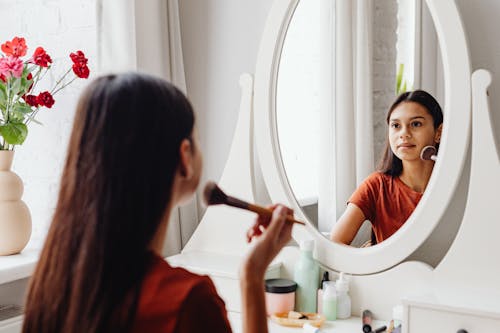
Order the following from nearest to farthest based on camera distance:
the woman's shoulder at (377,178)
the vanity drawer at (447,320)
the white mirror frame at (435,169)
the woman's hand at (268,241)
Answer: the woman's hand at (268,241) < the vanity drawer at (447,320) < the white mirror frame at (435,169) < the woman's shoulder at (377,178)

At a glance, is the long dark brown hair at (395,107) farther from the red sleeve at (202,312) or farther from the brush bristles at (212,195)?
the red sleeve at (202,312)

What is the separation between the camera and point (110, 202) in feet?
2.45

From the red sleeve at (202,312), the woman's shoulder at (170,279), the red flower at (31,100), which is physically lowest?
the red sleeve at (202,312)

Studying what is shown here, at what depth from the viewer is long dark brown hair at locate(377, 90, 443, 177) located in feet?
4.78

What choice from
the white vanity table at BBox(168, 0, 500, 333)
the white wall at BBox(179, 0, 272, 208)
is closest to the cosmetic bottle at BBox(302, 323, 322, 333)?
the white vanity table at BBox(168, 0, 500, 333)

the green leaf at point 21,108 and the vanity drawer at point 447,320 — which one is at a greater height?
the green leaf at point 21,108

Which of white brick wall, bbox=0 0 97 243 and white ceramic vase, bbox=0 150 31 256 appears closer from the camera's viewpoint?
white ceramic vase, bbox=0 150 31 256

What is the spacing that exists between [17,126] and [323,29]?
87 centimetres

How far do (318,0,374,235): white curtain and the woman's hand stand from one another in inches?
27.0

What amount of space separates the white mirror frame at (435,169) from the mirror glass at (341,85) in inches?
1.0

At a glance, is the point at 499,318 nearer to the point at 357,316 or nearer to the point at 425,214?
the point at 425,214

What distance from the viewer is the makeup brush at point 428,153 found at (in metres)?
1.46

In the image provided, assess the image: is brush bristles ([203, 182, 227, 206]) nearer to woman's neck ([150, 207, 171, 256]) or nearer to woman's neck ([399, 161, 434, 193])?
woman's neck ([150, 207, 171, 256])

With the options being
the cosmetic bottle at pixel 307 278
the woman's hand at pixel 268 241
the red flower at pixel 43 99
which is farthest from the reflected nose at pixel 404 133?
the red flower at pixel 43 99
